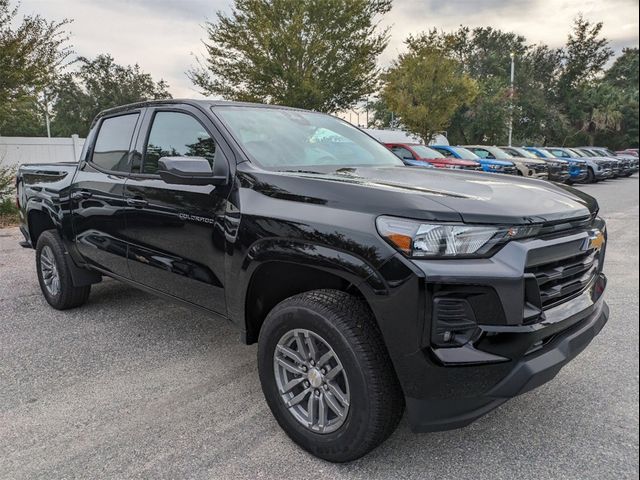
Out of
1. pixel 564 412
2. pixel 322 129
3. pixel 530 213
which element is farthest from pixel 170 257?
pixel 564 412

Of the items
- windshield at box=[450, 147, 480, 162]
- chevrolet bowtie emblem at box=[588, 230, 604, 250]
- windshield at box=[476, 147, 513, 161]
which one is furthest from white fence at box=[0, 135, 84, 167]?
windshield at box=[476, 147, 513, 161]

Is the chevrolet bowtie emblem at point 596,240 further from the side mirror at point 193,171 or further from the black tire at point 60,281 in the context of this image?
the black tire at point 60,281

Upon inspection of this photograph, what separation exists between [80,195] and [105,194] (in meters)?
0.48

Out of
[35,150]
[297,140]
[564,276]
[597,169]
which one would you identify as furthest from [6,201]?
[597,169]

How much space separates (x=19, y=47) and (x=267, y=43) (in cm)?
699

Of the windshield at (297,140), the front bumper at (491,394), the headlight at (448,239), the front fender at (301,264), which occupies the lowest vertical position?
the front bumper at (491,394)

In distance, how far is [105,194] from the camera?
3857 mm

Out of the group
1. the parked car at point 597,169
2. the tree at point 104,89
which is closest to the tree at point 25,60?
the parked car at point 597,169

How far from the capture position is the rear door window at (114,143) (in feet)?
12.6

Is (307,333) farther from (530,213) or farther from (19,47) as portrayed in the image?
(19,47)

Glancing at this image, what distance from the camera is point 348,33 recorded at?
15797 millimetres

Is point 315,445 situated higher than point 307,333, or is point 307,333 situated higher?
point 307,333

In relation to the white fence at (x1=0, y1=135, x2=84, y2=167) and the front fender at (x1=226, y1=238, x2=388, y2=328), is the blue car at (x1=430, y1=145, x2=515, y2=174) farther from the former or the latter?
the front fender at (x1=226, y1=238, x2=388, y2=328)

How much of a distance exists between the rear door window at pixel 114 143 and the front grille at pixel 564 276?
306 centimetres
